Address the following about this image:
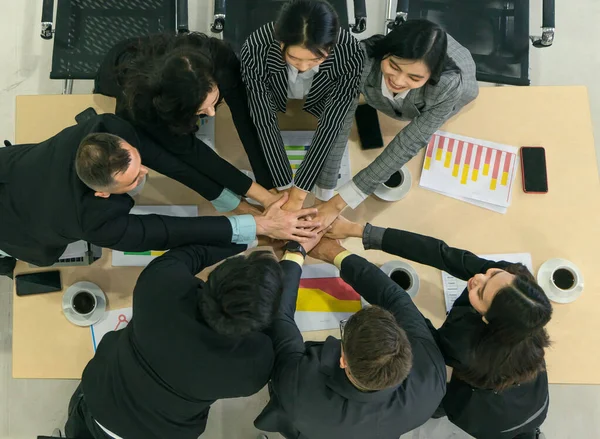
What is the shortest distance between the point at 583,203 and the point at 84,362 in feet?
5.75

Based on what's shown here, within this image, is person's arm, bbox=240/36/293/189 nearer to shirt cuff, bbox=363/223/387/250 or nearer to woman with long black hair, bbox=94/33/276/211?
woman with long black hair, bbox=94/33/276/211

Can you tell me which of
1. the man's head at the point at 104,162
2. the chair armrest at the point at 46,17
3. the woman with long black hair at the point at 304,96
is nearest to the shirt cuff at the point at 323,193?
the woman with long black hair at the point at 304,96

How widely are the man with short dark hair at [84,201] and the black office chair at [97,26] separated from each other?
64 centimetres

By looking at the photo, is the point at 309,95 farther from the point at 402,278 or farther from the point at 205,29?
the point at 205,29

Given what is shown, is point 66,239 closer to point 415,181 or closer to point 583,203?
point 415,181

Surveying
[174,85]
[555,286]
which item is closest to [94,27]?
[174,85]

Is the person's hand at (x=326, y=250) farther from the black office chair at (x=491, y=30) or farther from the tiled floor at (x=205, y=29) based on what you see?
the black office chair at (x=491, y=30)

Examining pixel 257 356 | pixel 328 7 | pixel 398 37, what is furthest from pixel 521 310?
pixel 328 7

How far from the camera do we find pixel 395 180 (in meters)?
1.70

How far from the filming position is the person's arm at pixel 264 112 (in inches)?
62.6

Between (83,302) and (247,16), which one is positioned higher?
(247,16)

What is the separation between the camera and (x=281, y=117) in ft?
5.85

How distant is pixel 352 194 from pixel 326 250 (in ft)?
0.70

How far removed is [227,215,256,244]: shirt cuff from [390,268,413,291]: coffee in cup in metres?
0.50
